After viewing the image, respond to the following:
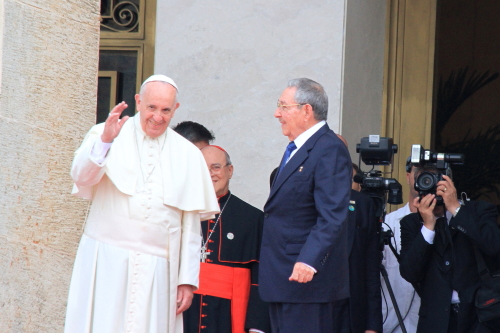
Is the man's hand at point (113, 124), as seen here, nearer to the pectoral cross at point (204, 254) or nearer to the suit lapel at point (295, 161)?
the suit lapel at point (295, 161)

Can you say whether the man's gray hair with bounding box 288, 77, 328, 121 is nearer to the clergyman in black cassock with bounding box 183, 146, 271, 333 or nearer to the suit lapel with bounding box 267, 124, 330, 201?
the suit lapel with bounding box 267, 124, 330, 201

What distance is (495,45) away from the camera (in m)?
10.3

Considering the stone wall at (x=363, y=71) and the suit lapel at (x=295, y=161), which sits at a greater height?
the stone wall at (x=363, y=71)

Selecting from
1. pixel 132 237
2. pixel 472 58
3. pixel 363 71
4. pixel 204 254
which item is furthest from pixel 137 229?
pixel 472 58

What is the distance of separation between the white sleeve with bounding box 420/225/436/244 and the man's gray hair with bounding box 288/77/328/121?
97cm

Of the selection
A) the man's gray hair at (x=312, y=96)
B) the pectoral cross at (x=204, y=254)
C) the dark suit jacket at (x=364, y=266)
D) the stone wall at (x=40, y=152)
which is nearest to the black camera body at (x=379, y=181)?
the dark suit jacket at (x=364, y=266)

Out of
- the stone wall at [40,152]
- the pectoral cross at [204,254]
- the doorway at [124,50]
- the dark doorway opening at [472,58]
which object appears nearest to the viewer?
the stone wall at [40,152]

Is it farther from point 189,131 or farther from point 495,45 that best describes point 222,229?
Result: point 495,45

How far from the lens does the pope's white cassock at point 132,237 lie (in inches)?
145

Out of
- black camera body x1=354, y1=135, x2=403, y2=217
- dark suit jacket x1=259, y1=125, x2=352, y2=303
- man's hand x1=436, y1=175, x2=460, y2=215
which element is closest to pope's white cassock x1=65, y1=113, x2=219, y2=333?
dark suit jacket x1=259, y1=125, x2=352, y2=303

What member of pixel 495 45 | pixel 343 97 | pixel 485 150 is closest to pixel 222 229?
pixel 343 97

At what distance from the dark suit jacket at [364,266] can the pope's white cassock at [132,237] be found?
1111 mm

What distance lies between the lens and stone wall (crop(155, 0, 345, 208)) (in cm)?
592

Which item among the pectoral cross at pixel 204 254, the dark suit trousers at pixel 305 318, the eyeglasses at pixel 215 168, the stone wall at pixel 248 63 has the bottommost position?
the dark suit trousers at pixel 305 318
